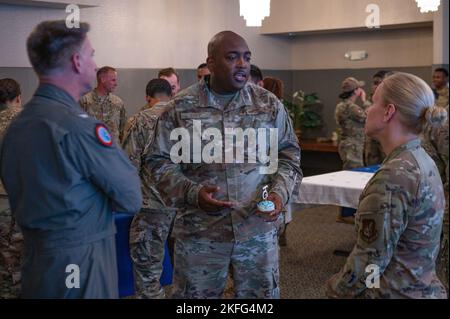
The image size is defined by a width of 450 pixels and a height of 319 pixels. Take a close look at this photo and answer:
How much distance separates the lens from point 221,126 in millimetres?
2742

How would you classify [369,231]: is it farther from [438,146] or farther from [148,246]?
[438,146]

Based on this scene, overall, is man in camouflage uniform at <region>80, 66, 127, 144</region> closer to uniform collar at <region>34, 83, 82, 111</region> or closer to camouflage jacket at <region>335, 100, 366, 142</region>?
camouflage jacket at <region>335, 100, 366, 142</region>

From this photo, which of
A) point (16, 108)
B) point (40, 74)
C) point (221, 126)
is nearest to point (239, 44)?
point (221, 126)

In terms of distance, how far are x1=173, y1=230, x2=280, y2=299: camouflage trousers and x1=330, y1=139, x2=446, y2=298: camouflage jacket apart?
25.6 inches

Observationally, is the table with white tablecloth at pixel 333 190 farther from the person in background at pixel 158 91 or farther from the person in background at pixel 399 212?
the person in background at pixel 399 212

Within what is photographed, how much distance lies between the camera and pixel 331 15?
9156 millimetres

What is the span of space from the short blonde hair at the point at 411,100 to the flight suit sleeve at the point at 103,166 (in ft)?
3.05

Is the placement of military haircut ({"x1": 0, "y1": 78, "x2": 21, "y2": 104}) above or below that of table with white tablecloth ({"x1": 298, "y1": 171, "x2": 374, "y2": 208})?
above

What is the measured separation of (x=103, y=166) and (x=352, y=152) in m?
5.80

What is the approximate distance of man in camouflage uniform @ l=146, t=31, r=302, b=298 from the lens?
8.75 ft

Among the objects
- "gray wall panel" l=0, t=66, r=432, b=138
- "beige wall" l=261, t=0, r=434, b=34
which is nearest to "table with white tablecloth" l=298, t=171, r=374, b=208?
"gray wall panel" l=0, t=66, r=432, b=138

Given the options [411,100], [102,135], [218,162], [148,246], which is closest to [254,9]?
[148,246]

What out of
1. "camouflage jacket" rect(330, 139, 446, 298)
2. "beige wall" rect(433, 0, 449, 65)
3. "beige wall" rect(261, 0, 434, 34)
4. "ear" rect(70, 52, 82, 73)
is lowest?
"camouflage jacket" rect(330, 139, 446, 298)

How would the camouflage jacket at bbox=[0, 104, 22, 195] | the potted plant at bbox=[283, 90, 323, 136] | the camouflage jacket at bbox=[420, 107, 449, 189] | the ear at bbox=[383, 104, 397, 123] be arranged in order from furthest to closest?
the potted plant at bbox=[283, 90, 323, 136] → the camouflage jacket at bbox=[420, 107, 449, 189] → the camouflage jacket at bbox=[0, 104, 22, 195] → the ear at bbox=[383, 104, 397, 123]
